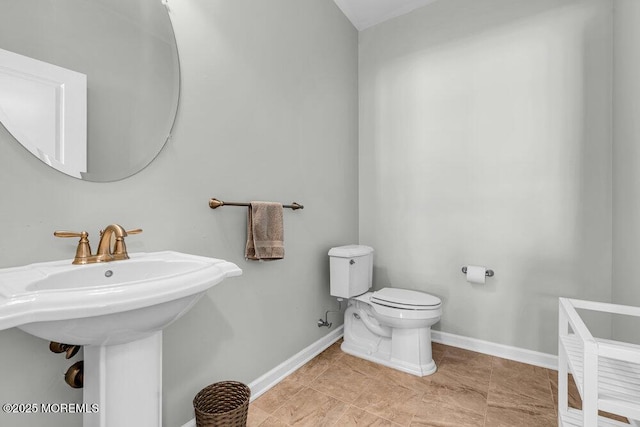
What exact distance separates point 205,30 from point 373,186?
1.66 m

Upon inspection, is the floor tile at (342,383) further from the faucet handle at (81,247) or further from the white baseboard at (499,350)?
the faucet handle at (81,247)

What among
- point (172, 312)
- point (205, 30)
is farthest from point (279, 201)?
point (172, 312)

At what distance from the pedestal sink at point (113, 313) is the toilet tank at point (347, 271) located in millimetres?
1158

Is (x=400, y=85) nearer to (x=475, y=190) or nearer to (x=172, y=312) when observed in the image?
(x=475, y=190)

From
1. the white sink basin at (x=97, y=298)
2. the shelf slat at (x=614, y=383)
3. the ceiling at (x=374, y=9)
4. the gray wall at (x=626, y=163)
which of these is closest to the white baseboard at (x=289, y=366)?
the white sink basin at (x=97, y=298)

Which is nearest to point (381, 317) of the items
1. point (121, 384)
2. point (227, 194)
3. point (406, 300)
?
point (406, 300)

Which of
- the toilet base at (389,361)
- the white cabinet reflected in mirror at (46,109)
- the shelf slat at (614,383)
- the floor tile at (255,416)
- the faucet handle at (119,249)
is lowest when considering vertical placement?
the floor tile at (255,416)

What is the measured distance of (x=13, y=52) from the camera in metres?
0.87

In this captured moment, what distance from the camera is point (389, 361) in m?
1.94

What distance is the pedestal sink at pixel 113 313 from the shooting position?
62 centimetres

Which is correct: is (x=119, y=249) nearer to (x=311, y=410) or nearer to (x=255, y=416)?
(x=255, y=416)

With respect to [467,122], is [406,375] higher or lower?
lower

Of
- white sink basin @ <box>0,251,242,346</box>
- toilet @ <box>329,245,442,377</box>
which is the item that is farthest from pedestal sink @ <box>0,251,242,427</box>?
toilet @ <box>329,245,442,377</box>

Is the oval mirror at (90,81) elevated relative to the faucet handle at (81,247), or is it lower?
elevated
